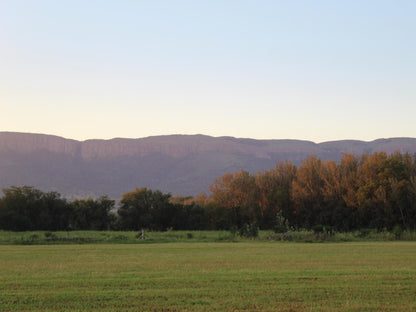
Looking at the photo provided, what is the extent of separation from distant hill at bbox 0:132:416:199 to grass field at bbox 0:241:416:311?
373 feet

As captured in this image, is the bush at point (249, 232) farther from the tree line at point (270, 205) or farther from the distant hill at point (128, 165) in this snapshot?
the distant hill at point (128, 165)

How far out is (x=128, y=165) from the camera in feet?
550

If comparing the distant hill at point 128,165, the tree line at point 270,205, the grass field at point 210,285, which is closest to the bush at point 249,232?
the tree line at point 270,205

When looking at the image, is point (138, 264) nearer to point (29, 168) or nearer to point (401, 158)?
point (401, 158)

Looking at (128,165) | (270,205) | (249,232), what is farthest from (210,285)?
(128,165)

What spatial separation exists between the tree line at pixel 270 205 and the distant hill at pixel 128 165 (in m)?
73.5

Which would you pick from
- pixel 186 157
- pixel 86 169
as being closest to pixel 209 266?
pixel 86 169

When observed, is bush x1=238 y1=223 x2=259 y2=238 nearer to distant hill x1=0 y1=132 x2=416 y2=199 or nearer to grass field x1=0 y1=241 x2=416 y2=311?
grass field x1=0 y1=241 x2=416 y2=311

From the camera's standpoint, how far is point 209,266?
18.4 m

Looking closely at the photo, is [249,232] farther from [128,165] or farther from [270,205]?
[128,165]

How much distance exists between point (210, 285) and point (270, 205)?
47.3 meters

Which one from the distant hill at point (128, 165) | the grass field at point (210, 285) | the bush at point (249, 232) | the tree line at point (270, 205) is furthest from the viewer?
the distant hill at point (128, 165)

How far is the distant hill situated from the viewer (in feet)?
461

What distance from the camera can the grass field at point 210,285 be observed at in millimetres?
11039
